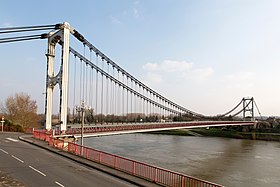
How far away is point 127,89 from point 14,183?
37.9m

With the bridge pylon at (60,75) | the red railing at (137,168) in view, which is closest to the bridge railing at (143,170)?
the red railing at (137,168)

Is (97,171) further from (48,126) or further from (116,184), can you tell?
(48,126)

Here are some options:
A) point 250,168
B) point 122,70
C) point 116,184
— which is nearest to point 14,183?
point 116,184

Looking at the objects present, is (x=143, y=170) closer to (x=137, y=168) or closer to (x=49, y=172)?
(x=137, y=168)

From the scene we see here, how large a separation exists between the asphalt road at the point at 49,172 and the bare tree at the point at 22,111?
3272 cm

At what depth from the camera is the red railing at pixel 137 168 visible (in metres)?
11.5

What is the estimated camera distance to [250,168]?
27.8 m

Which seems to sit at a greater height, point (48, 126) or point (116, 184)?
point (48, 126)

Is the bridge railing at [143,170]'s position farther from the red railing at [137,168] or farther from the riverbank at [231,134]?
the riverbank at [231,134]

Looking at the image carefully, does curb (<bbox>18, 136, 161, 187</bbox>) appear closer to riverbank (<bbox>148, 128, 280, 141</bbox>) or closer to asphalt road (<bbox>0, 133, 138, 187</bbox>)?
asphalt road (<bbox>0, 133, 138, 187</bbox>)

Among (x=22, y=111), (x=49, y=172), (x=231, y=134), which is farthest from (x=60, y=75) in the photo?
(x=231, y=134)

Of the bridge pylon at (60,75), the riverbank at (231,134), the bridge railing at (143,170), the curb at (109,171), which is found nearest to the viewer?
the bridge railing at (143,170)

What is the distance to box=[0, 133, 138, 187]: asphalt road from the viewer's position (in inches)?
436

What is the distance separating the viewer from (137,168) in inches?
555
